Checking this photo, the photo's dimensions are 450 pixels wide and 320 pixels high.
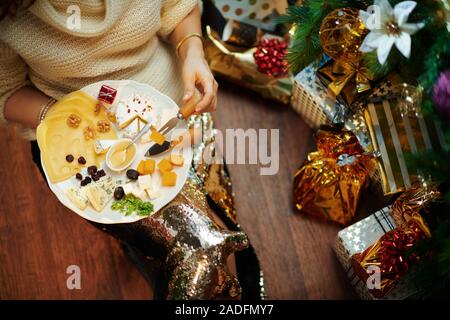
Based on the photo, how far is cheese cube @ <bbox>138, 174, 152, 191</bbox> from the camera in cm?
98

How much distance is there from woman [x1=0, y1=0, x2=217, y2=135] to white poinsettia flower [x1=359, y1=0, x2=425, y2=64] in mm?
392

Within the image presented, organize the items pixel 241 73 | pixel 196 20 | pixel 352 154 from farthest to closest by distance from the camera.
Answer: pixel 241 73 < pixel 352 154 < pixel 196 20

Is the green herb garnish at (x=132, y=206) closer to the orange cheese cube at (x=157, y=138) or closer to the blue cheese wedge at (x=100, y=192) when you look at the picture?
the blue cheese wedge at (x=100, y=192)

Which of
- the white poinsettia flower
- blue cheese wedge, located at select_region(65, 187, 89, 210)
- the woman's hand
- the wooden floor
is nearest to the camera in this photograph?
the white poinsettia flower

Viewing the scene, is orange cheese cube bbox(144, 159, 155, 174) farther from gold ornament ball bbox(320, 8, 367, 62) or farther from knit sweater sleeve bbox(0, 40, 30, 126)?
gold ornament ball bbox(320, 8, 367, 62)

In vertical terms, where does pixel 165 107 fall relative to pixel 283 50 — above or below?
above

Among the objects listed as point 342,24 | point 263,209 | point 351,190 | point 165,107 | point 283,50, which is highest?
point 342,24

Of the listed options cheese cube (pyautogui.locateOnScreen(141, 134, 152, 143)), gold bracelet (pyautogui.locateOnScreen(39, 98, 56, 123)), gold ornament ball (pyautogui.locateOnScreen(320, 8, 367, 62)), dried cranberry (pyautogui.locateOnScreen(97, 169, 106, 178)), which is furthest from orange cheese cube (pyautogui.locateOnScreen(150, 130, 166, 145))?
gold ornament ball (pyautogui.locateOnScreen(320, 8, 367, 62))

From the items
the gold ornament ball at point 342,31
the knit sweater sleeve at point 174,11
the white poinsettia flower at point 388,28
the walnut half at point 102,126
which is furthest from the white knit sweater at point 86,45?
the white poinsettia flower at point 388,28

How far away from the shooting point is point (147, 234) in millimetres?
1060

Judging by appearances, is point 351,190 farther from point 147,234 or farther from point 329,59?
point 147,234

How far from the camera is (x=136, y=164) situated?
101 centimetres
